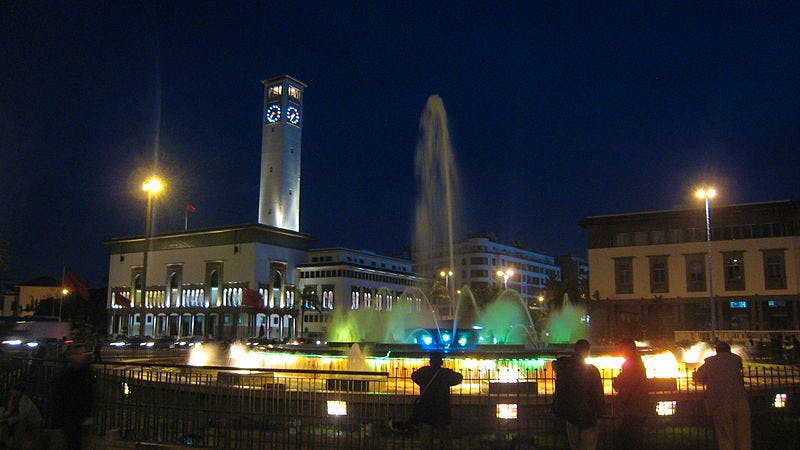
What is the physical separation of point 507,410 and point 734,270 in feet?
150

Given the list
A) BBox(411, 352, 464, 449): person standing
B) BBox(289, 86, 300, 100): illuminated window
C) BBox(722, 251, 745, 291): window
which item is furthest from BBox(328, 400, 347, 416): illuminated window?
BBox(289, 86, 300, 100): illuminated window

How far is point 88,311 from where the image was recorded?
106750mm

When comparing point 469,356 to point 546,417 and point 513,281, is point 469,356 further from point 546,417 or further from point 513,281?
point 513,281

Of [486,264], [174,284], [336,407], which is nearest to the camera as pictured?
[336,407]

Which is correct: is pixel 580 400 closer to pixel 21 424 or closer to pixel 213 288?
pixel 21 424

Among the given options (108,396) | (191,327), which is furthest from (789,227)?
(191,327)

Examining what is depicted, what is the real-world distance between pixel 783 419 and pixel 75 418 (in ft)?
42.4

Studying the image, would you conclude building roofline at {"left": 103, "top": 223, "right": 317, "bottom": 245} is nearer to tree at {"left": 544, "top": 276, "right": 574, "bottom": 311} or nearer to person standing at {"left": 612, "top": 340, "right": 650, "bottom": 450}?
tree at {"left": 544, "top": 276, "right": 574, "bottom": 311}

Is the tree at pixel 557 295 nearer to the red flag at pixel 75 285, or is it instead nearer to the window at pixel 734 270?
the window at pixel 734 270

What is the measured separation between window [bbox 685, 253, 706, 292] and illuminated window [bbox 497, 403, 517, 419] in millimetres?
45440

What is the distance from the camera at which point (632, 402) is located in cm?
832

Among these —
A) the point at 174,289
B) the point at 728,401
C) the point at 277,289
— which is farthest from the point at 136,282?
the point at 728,401

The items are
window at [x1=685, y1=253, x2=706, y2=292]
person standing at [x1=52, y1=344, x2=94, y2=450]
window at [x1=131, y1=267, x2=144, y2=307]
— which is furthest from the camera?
window at [x1=131, y1=267, x2=144, y2=307]

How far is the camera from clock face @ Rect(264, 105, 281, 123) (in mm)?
102500
